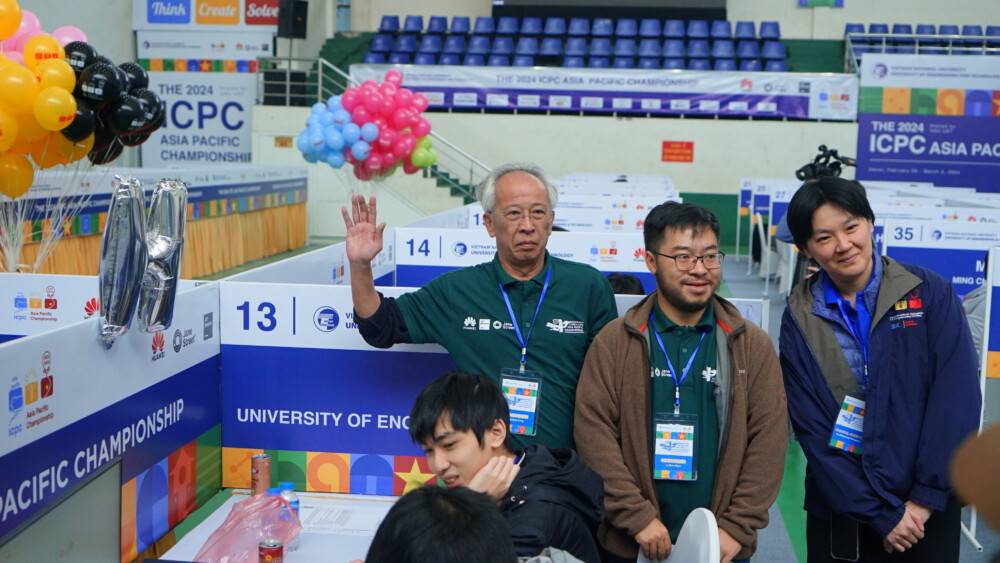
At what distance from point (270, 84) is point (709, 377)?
14919mm

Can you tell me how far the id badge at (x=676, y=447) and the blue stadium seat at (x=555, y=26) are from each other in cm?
1631

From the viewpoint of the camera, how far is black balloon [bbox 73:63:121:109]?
21.1 feet

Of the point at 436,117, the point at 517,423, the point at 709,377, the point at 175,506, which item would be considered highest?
the point at 436,117

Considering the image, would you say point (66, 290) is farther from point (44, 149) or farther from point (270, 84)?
point (270, 84)

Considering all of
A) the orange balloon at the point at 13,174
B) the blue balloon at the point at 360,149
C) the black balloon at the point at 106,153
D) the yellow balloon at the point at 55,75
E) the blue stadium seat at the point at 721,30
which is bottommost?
the orange balloon at the point at 13,174

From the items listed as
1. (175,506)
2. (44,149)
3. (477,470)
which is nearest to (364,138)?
(44,149)

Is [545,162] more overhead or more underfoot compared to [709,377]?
more overhead

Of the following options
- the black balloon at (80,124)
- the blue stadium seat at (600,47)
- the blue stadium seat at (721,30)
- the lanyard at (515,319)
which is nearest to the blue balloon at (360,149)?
the black balloon at (80,124)

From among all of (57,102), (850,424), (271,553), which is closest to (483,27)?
(57,102)

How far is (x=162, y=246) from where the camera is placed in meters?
2.25

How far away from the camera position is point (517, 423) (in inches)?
89.8

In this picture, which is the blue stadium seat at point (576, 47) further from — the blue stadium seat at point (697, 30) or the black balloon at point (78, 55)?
the black balloon at point (78, 55)

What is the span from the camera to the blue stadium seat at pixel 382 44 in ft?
57.1

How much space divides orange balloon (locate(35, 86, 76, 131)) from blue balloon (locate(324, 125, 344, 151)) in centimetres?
395
